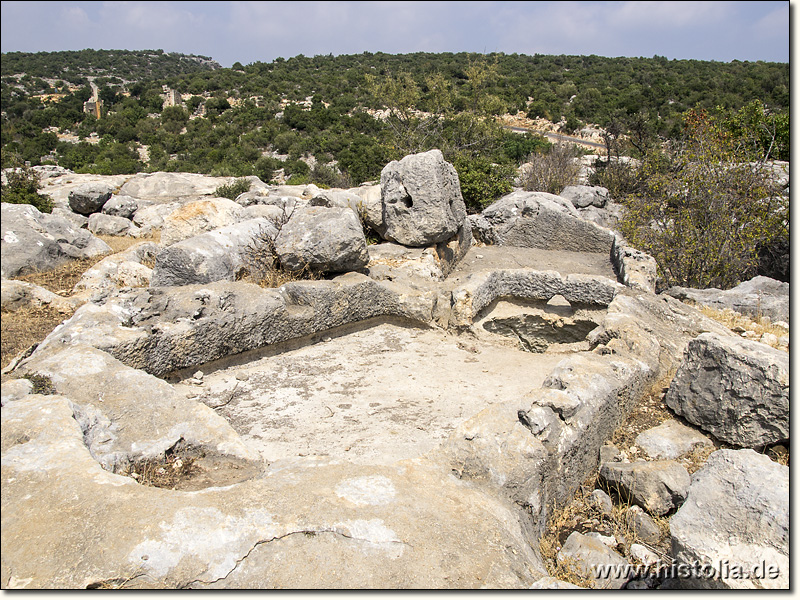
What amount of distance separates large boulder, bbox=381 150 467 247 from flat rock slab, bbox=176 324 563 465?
6.75 ft

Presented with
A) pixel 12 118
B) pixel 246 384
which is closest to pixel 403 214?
pixel 246 384

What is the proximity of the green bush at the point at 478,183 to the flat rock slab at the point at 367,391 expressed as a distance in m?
5.85

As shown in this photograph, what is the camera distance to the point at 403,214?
26.7 ft

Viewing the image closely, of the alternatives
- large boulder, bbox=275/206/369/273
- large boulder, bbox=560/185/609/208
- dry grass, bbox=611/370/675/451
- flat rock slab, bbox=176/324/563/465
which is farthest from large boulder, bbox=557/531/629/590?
large boulder, bbox=560/185/609/208

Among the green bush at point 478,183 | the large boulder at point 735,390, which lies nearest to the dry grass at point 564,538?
the large boulder at point 735,390

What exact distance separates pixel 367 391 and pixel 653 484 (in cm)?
244

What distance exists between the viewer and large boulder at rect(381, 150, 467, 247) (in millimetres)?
8000

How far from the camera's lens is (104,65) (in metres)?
48.1

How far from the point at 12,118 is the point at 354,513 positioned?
1253 inches

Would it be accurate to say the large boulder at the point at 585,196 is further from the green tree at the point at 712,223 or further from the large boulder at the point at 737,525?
the large boulder at the point at 737,525

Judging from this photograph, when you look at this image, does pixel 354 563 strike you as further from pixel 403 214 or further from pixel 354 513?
pixel 403 214

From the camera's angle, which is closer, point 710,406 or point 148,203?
point 710,406

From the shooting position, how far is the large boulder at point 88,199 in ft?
40.9

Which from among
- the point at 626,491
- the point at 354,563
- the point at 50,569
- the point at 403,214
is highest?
the point at 403,214
